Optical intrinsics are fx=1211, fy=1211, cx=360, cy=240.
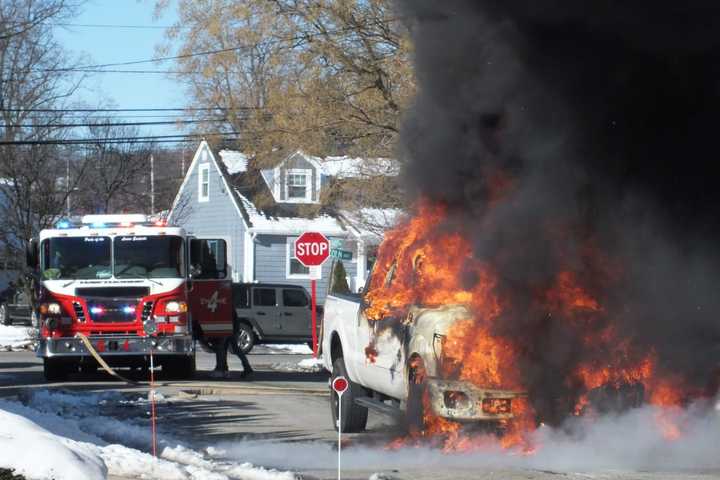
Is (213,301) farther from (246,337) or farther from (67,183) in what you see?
(67,183)

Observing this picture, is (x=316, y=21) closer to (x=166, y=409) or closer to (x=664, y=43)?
(x=166, y=409)

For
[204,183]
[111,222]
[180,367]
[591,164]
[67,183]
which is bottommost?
[180,367]

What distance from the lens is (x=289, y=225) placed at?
4222 cm

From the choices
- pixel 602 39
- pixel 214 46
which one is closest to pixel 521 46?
pixel 602 39

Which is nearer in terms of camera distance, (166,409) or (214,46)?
(166,409)

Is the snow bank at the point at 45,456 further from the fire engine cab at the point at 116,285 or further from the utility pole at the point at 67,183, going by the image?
the utility pole at the point at 67,183

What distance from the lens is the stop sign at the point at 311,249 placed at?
24312 millimetres

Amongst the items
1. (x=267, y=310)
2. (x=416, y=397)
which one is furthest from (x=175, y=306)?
(x=267, y=310)

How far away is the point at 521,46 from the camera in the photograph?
10211mm

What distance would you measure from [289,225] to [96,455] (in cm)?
3368

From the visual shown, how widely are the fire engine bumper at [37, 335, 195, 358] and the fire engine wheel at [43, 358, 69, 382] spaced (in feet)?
1.53

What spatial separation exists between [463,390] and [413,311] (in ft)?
3.40

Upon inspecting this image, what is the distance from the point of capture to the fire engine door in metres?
18.7

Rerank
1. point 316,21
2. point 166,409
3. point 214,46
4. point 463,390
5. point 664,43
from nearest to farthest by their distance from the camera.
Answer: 1. point 463,390
2. point 664,43
3. point 166,409
4. point 316,21
5. point 214,46
